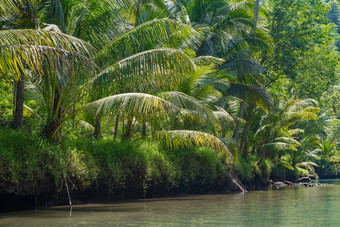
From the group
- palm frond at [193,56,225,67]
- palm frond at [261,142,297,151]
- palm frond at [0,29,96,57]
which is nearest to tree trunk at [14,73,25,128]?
palm frond at [0,29,96,57]

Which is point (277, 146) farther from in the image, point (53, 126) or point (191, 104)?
point (53, 126)

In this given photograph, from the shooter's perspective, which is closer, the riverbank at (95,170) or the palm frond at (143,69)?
the riverbank at (95,170)

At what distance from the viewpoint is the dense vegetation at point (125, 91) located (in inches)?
429

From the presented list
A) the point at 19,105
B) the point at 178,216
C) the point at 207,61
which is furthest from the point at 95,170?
the point at 207,61

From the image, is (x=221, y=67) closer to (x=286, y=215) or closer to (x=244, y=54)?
(x=244, y=54)

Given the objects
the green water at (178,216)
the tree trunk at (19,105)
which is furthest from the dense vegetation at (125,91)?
the green water at (178,216)

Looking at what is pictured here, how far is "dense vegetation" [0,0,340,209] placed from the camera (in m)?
10.9

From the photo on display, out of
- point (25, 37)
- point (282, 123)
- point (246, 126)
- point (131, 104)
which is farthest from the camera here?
point (282, 123)

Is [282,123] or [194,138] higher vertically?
[282,123]

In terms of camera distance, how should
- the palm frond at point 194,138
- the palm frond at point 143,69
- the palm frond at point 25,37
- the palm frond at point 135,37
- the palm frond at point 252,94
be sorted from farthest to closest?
the palm frond at point 252,94, the palm frond at point 194,138, the palm frond at point 135,37, the palm frond at point 143,69, the palm frond at point 25,37

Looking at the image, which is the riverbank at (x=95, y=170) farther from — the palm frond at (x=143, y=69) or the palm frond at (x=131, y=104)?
the palm frond at (x=143, y=69)

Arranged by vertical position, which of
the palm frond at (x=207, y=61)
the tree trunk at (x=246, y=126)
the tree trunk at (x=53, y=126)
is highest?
the palm frond at (x=207, y=61)

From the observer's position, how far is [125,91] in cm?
1386

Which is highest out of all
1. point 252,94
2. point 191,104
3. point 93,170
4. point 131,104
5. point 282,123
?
point 252,94
